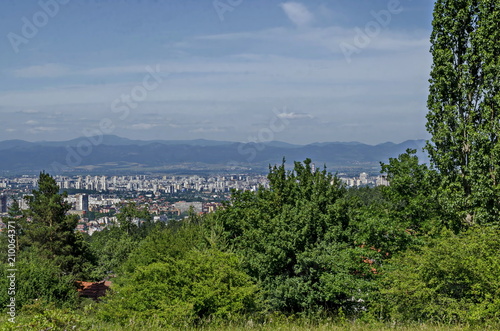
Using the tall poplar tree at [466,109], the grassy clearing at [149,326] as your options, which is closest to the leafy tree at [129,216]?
the tall poplar tree at [466,109]

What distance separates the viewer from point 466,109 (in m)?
17.1

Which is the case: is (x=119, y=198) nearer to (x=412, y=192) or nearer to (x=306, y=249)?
(x=306, y=249)

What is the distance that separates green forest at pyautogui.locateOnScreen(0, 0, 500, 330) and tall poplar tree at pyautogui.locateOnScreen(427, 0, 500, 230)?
4cm

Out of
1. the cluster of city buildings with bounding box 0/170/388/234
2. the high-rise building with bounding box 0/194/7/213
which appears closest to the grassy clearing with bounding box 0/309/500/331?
the high-rise building with bounding box 0/194/7/213

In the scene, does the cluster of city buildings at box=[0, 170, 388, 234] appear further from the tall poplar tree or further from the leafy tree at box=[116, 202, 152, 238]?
the tall poplar tree

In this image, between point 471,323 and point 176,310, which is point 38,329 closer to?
point 176,310

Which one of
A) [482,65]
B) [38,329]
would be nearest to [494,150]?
[482,65]

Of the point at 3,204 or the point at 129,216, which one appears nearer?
the point at 3,204

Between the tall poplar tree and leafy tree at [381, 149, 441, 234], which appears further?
leafy tree at [381, 149, 441, 234]

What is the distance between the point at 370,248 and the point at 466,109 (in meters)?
6.22

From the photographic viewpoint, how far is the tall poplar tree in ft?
52.2

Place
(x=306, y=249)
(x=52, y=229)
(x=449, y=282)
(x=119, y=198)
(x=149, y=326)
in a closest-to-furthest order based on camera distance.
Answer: (x=149, y=326) → (x=449, y=282) → (x=306, y=249) → (x=52, y=229) → (x=119, y=198)

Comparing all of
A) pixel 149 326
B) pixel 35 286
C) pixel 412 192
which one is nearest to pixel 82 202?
pixel 35 286

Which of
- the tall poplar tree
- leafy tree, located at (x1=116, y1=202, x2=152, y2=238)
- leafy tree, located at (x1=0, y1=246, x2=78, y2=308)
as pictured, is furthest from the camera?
leafy tree, located at (x1=116, y1=202, x2=152, y2=238)
